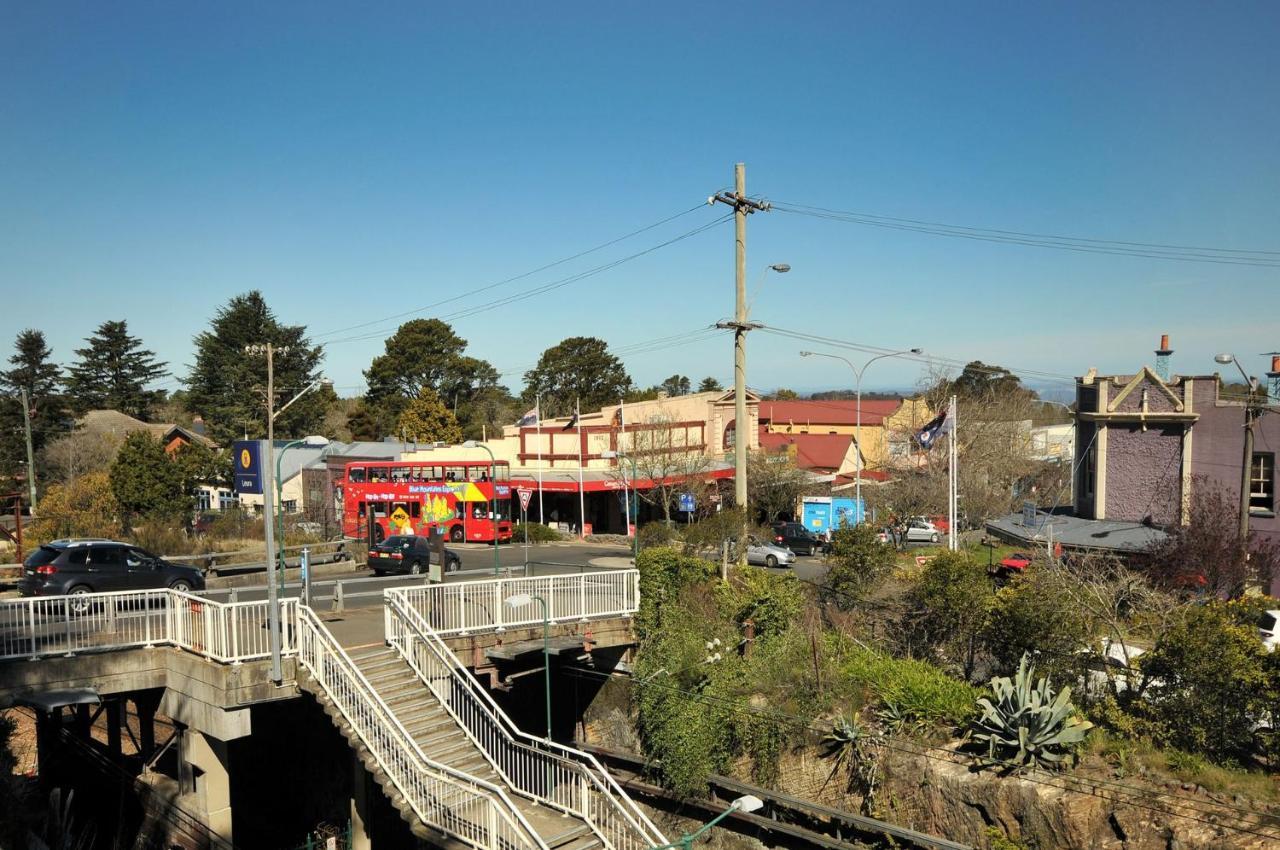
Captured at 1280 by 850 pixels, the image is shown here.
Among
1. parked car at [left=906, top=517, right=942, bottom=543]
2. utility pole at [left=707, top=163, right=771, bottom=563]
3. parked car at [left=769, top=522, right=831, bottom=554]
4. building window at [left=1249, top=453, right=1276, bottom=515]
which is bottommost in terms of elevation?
parked car at [left=906, top=517, right=942, bottom=543]

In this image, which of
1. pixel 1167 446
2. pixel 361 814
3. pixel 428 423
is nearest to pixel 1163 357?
pixel 1167 446

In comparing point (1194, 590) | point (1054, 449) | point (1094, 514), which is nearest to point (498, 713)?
point (1194, 590)

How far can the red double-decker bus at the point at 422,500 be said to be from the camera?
40.3 meters

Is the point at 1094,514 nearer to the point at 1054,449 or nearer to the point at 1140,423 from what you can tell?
the point at 1140,423

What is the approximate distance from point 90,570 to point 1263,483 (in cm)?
3316

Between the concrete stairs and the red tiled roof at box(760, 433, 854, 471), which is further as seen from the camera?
the red tiled roof at box(760, 433, 854, 471)

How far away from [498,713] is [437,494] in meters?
25.3

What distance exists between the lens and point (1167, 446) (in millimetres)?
29312

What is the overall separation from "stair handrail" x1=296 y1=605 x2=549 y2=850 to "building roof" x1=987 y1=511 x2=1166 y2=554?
59.7 feet

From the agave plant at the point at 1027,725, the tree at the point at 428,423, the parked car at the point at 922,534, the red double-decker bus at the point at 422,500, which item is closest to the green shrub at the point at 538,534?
the red double-decker bus at the point at 422,500

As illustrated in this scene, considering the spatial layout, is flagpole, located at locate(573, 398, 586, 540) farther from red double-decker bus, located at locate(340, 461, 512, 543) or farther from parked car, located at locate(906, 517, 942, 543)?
parked car, located at locate(906, 517, 942, 543)

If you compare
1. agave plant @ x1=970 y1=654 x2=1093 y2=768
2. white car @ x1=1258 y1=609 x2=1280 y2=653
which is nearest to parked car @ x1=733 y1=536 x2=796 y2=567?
white car @ x1=1258 y1=609 x2=1280 y2=653

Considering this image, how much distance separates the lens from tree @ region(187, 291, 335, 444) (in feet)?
236

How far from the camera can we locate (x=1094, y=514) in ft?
102
